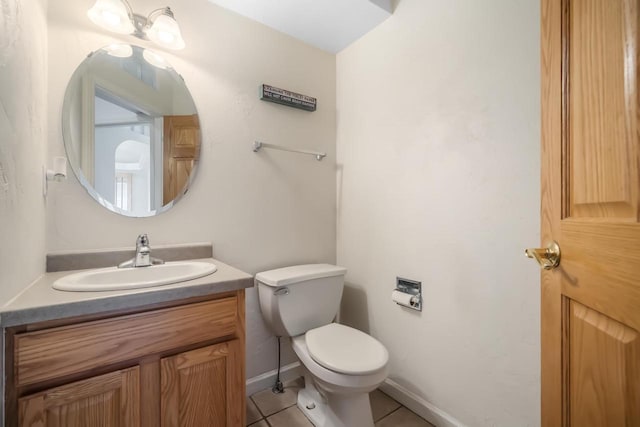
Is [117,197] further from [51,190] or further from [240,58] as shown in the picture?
[240,58]

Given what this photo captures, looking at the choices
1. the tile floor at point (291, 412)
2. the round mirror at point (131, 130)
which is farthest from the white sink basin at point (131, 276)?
the tile floor at point (291, 412)

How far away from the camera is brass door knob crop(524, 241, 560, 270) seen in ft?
2.13

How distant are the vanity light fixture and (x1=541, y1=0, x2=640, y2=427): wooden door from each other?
1.45 metres

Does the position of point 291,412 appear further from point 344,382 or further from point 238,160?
point 238,160

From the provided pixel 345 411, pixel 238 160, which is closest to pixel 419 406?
pixel 345 411

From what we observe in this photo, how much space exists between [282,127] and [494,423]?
184 centimetres

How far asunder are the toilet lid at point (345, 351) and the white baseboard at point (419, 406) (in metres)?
0.45

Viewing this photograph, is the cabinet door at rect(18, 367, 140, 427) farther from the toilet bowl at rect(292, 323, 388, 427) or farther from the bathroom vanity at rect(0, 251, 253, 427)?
the toilet bowl at rect(292, 323, 388, 427)

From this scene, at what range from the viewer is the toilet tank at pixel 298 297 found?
1425 mm

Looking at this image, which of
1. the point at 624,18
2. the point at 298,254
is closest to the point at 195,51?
the point at 298,254

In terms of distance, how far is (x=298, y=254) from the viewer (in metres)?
1.78

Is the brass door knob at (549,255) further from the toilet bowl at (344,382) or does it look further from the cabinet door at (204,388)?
the cabinet door at (204,388)

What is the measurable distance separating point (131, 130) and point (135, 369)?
1.06 metres

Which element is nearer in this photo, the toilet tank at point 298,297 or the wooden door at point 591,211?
the wooden door at point 591,211
